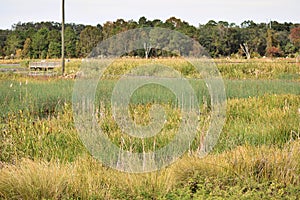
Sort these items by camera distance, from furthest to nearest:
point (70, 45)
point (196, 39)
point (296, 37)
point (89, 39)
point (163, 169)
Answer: point (70, 45), point (296, 37), point (89, 39), point (196, 39), point (163, 169)

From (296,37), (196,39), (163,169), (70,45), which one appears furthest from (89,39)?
(163,169)

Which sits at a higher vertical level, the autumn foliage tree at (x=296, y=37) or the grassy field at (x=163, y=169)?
the autumn foliage tree at (x=296, y=37)

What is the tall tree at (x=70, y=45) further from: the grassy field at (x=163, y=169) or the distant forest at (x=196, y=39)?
the grassy field at (x=163, y=169)

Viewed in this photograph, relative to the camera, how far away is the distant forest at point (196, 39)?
33.9 metres

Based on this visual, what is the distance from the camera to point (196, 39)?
3055cm

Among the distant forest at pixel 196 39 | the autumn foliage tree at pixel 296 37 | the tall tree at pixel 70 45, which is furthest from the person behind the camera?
the tall tree at pixel 70 45

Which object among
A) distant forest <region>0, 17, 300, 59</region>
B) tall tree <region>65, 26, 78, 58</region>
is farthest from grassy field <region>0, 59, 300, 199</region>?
tall tree <region>65, 26, 78, 58</region>

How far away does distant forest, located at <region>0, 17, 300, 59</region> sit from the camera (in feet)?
111

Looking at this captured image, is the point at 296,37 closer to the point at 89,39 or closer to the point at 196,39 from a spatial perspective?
the point at 196,39

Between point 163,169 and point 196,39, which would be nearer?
point 163,169

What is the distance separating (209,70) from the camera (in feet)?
30.2

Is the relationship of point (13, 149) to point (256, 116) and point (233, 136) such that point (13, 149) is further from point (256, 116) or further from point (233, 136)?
point (256, 116)

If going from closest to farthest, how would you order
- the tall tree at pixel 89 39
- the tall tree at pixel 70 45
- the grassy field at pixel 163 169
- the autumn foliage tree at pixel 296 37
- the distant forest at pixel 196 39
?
the grassy field at pixel 163 169 → the distant forest at pixel 196 39 → the tall tree at pixel 89 39 → the autumn foliage tree at pixel 296 37 → the tall tree at pixel 70 45

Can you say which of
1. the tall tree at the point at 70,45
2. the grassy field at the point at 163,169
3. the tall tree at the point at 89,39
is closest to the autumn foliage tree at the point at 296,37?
the tall tree at the point at 89,39
